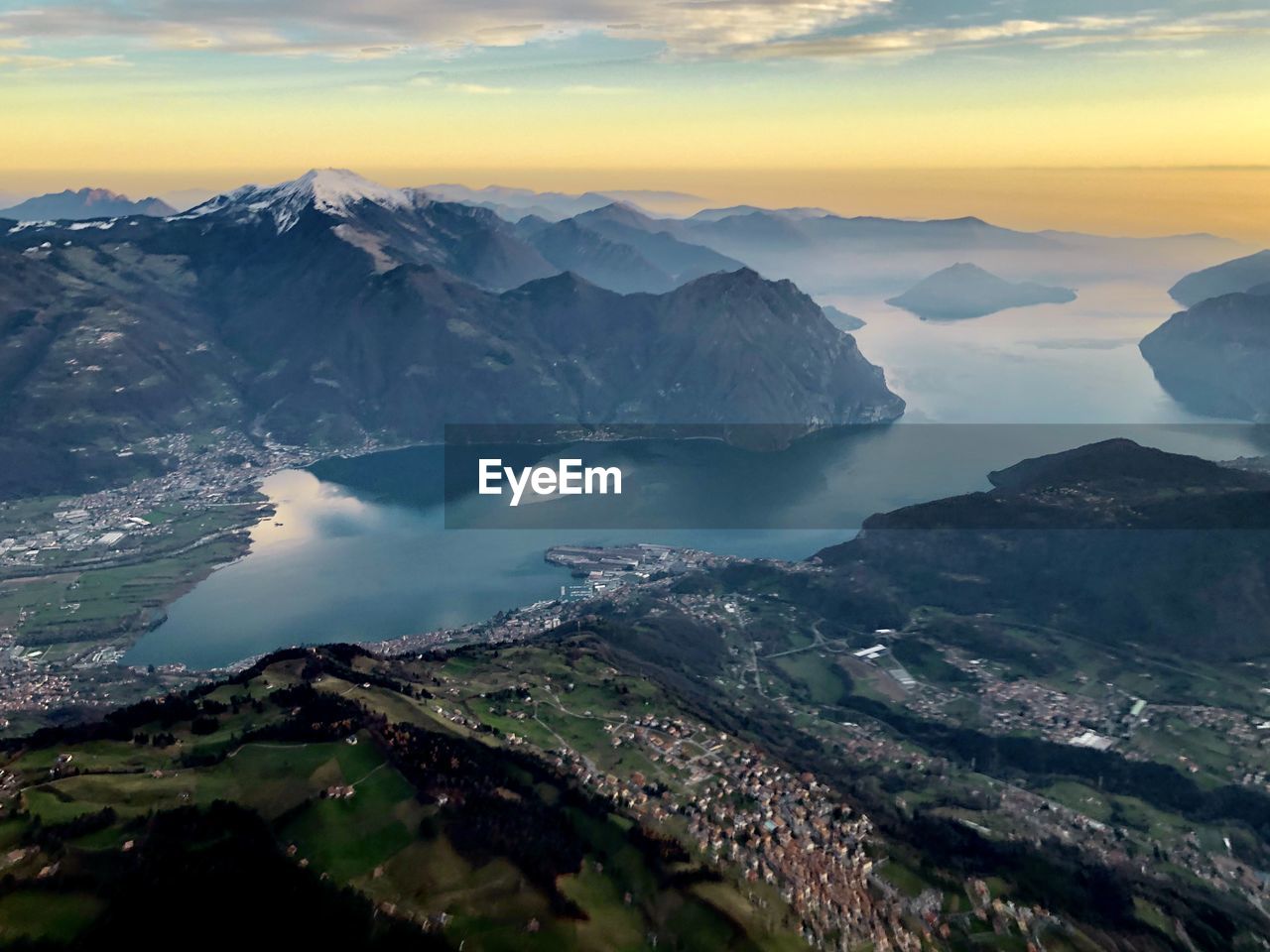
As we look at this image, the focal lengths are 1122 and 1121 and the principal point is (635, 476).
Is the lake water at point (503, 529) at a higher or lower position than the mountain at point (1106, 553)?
lower

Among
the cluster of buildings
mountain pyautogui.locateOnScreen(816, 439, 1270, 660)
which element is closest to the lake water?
mountain pyautogui.locateOnScreen(816, 439, 1270, 660)

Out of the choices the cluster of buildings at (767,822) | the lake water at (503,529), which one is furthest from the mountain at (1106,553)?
the cluster of buildings at (767,822)

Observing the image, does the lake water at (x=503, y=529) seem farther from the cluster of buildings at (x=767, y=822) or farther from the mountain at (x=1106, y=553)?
the cluster of buildings at (x=767, y=822)

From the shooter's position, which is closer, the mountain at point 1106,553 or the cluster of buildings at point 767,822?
the cluster of buildings at point 767,822

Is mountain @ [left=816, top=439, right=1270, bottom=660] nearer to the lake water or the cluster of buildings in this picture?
the lake water

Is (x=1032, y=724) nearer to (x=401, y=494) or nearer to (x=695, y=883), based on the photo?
(x=695, y=883)

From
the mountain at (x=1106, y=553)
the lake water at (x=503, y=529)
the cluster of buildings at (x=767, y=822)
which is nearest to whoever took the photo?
the cluster of buildings at (x=767, y=822)
